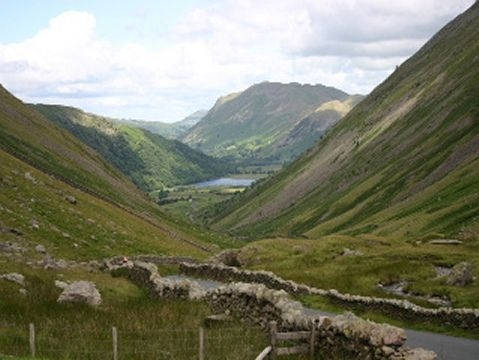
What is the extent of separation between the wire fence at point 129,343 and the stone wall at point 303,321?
198 cm

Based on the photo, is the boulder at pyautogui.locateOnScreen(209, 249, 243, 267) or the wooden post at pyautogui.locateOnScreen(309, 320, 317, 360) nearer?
the wooden post at pyautogui.locateOnScreen(309, 320, 317, 360)

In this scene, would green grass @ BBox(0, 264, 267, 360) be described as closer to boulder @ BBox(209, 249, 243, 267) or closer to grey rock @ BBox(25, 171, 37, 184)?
boulder @ BBox(209, 249, 243, 267)

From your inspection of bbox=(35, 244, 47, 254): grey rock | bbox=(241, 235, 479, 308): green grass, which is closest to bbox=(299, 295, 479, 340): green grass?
bbox=(241, 235, 479, 308): green grass

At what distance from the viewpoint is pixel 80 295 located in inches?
1489

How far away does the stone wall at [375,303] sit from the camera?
39500mm

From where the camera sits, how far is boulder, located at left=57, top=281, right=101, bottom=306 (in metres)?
37.3

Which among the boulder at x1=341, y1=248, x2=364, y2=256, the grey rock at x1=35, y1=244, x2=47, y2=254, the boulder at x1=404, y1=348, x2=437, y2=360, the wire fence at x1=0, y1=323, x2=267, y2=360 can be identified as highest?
the boulder at x1=404, y1=348, x2=437, y2=360

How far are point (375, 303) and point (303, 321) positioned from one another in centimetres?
1814

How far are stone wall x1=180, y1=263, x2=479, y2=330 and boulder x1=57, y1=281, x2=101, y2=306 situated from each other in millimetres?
19570

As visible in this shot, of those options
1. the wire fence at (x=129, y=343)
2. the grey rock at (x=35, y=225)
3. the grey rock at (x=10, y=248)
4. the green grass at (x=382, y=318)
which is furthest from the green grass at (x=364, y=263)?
the grey rock at (x=10, y=248)

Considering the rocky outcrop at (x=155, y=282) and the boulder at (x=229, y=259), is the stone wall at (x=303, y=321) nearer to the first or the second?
the rocky outcrop at (x=155, y=282)

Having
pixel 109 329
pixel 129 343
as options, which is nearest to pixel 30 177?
pixel 109 329

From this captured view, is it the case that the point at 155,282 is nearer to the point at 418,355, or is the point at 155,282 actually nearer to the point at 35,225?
the point at 418,355

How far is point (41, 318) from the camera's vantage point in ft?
106
